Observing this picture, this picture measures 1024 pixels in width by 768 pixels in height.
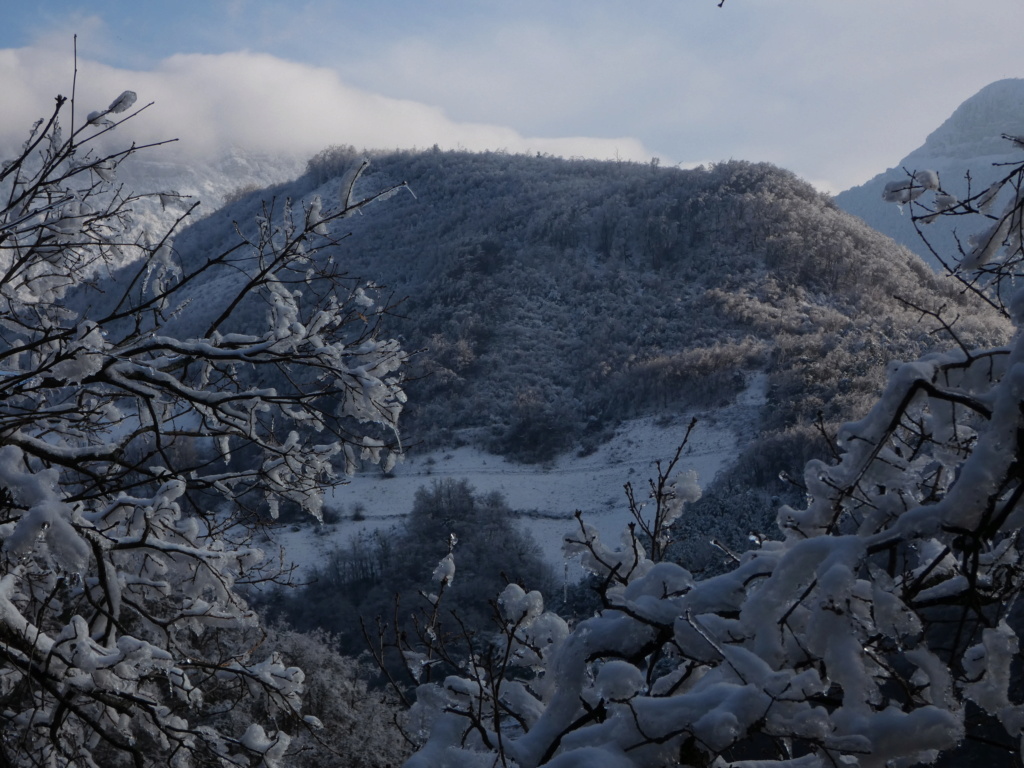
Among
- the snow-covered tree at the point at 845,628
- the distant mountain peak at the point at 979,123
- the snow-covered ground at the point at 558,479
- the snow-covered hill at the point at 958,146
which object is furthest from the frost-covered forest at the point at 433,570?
the distant mountain peak at the point at 979,123

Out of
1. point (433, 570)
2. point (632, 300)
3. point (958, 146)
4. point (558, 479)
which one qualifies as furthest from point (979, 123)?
point (433, 570)

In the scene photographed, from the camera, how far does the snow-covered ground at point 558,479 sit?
77.2 feet

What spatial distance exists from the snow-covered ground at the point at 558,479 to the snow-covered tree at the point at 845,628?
64.6ft

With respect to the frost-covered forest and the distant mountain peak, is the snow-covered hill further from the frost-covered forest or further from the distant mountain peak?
the frost-covered forest

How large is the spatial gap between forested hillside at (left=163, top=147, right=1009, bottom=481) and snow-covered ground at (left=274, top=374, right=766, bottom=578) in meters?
1.21

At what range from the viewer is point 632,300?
43.1 meters

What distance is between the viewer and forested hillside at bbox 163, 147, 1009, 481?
30.6 metres

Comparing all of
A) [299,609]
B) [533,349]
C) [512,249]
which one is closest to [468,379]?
[533,349]

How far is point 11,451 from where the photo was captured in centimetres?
219

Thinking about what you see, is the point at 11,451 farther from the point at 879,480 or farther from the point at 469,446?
the point at 469,446

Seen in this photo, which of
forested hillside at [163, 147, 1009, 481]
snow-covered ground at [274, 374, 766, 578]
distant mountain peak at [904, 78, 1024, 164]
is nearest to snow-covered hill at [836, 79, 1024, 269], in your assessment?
distant mountain peak at [904, 78, 1024, 164]

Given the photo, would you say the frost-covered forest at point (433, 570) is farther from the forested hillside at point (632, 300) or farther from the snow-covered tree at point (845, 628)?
the forested hillside at point (632, 300)

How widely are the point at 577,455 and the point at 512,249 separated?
23.6 meters

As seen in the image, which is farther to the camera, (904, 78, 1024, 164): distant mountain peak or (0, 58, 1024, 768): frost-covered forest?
(904, 78, 1024, 164): distant mountain peak
